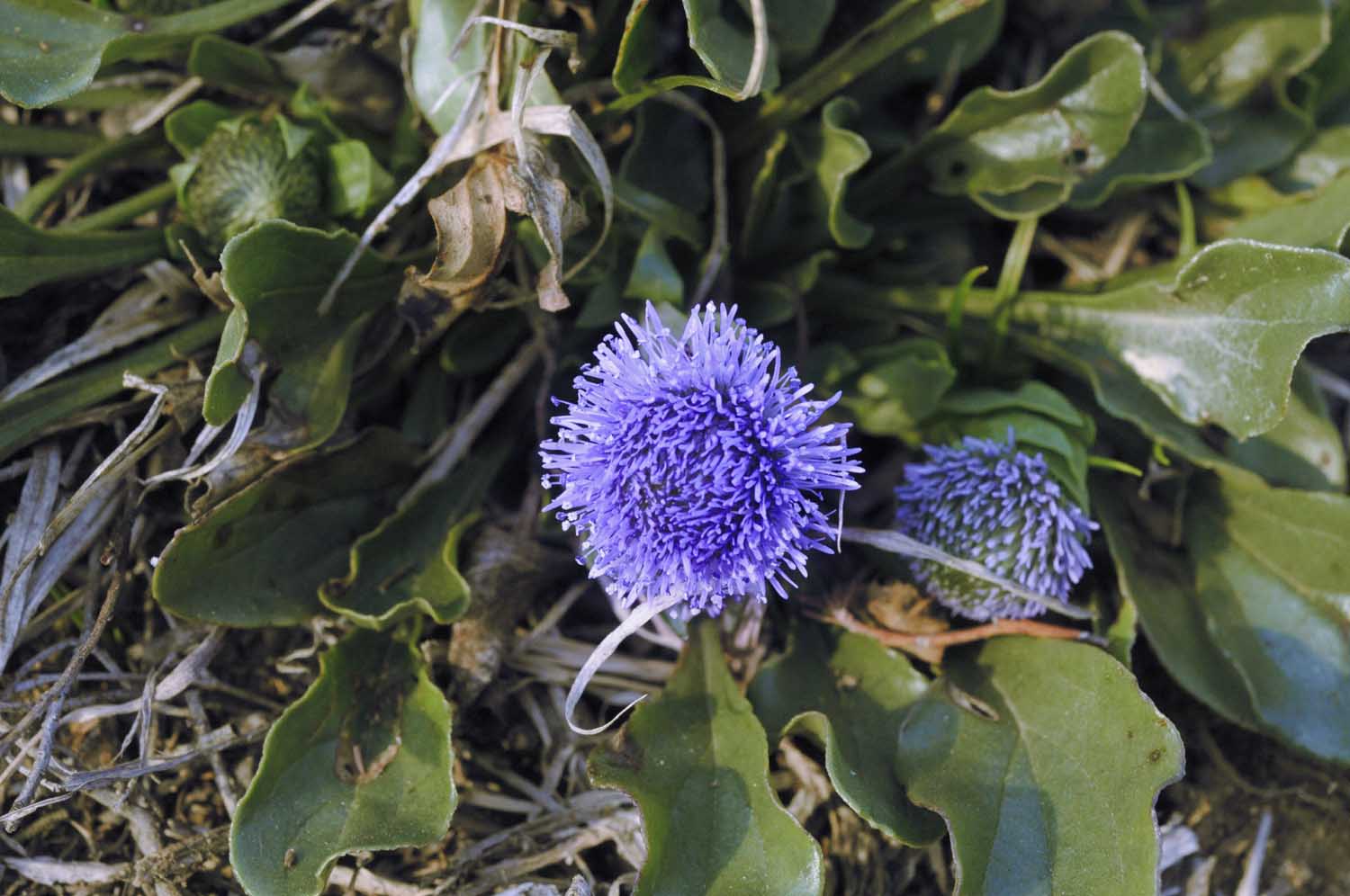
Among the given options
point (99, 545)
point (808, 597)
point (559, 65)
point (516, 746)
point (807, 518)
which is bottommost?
point (516, 746)

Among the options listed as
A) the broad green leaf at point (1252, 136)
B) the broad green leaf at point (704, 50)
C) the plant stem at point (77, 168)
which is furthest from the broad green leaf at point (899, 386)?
the plant stem at point (77, 168)

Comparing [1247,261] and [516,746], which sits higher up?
[1247,261]

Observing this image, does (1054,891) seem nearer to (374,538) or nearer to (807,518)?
(807,518)

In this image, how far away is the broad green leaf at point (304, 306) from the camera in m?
1.89

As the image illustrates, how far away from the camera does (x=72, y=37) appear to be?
6.75 ft

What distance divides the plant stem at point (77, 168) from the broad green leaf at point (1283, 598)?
8.64 ft

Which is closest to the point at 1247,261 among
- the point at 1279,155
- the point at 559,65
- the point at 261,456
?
the point at 1279,155

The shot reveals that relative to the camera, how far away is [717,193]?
7.59 ft

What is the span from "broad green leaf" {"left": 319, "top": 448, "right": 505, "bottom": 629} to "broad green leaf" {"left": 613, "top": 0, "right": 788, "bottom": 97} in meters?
0.95

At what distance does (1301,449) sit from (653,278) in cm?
163

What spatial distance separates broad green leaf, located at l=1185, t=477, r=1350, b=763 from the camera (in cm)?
216

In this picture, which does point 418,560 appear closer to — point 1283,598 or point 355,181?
point 355,181

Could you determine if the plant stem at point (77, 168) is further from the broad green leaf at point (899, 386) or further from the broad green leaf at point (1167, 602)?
the broad green leaf at point (1167, 602)

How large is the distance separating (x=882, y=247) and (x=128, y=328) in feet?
5.69
